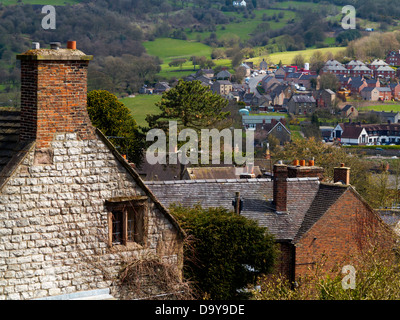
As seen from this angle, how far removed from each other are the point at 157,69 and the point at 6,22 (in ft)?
110

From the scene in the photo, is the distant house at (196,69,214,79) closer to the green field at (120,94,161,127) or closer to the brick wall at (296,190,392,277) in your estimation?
the green field at (120,94,161,127)

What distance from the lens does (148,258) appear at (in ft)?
42.9

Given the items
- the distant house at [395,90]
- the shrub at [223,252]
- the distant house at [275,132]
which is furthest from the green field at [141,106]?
the distant house at [395,90]

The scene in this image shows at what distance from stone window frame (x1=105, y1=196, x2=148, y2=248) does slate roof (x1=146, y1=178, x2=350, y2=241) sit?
25.7ft

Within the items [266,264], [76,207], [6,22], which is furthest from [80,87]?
[6,22]

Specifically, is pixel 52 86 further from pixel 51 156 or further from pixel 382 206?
pixel 382 206

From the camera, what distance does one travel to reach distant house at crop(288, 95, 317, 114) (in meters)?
160

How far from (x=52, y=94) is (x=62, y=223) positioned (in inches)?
85.7

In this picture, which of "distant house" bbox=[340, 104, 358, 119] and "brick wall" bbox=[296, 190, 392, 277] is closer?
"brick wall" bbox=[296, 190, 392, 277]

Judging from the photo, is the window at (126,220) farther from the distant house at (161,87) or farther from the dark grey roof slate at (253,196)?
the distant house at (161,87)

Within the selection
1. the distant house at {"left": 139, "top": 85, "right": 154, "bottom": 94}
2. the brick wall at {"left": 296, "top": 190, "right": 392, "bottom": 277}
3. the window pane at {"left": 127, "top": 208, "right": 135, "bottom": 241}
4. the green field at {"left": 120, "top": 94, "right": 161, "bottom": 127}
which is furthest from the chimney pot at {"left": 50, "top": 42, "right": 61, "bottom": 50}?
the distant house at {"left": 139, "top": 85, "right": 154, "bottom": 94}

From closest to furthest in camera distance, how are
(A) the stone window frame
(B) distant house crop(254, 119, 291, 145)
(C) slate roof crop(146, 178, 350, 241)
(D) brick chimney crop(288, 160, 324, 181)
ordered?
1. (A) the stone window frame
2. (C) slate roof crop(146, 178, 350, 241)
3. (D) brick chimney crop(288, 160, 324, 181)
4. (B) distant house crop(254, 119, 291, 145)

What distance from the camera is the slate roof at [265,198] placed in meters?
21.4

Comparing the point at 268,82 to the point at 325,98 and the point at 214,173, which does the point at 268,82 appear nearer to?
the point at 325,98
